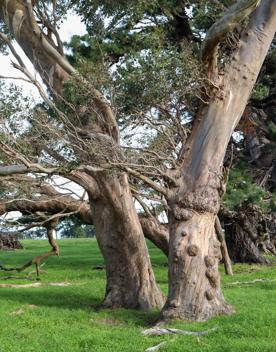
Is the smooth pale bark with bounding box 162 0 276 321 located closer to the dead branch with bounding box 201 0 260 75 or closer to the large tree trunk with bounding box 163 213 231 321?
the large tree trunk with bounding box 163 213 231 321

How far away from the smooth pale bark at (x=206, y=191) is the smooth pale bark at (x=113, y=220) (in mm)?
1928

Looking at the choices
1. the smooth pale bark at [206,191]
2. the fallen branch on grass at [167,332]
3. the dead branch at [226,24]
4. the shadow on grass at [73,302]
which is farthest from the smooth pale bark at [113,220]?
the dead branch at [226,24]

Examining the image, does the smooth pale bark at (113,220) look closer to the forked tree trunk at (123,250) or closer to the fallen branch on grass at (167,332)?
the forked tree trunk at (123,250)

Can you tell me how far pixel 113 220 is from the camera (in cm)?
A: 1279

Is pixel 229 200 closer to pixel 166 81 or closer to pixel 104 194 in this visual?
pixel 104 194

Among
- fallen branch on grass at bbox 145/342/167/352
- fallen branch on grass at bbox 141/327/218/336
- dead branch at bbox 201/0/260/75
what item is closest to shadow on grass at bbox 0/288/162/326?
fallen branch on grass at bbox 141/327/218/336

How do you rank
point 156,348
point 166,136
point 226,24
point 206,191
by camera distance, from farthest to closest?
1. point 166,136
2. point 206,191
3. point 226,24
4. point 156,348

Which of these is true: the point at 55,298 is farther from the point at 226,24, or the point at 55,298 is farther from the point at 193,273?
the point at 226,24

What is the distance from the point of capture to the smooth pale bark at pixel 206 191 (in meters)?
10.6

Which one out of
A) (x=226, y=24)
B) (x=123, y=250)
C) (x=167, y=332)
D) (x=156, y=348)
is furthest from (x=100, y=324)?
(x=226, y=24)

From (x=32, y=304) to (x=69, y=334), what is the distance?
352cm

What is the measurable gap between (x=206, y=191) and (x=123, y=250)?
2.75 m

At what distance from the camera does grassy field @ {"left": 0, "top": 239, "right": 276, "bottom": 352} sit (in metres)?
8.54

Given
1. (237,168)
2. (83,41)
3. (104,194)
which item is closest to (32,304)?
(104,194)
